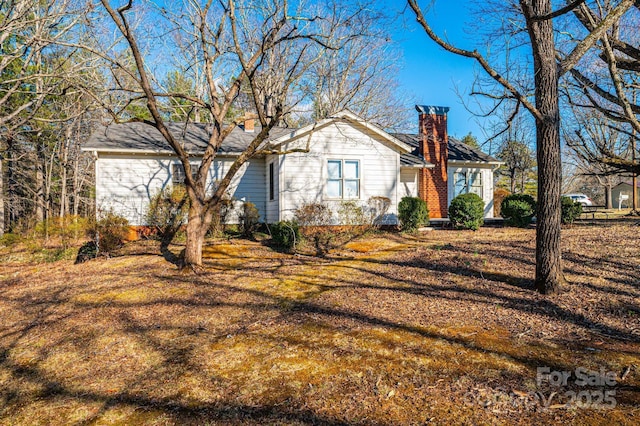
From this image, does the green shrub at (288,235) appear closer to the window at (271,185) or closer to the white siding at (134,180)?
the window at (271,185)

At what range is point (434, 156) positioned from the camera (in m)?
17.3

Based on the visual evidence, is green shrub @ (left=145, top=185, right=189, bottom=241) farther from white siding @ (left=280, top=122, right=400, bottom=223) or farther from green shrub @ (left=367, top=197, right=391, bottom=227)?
green shrub @ (left=367, top=197, right=391, bottom=227)

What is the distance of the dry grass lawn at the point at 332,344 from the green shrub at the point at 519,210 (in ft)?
18.8

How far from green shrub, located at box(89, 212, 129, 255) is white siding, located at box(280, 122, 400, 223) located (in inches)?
190

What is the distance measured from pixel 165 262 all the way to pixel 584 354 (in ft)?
28.3

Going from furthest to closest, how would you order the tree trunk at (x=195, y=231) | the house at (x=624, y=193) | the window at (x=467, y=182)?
the house at (x=624, y=193), the window at (x=467, y=182), the tree trunk at (x=195, y=231)

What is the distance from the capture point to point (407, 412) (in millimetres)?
2793

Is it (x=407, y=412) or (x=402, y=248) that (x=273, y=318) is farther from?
(x=402, y=248)

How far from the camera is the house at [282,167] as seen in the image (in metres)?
12.6

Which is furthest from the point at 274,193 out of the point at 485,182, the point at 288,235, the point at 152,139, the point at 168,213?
the point at 485,182

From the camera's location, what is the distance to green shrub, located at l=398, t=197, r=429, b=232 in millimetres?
12547

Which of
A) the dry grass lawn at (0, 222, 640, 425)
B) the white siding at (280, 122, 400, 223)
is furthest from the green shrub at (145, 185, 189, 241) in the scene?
the dry grass lawn at (0, 222, 640, 425)

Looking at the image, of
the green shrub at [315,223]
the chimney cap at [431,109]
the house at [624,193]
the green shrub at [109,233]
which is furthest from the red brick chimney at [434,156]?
the house at [624,193]

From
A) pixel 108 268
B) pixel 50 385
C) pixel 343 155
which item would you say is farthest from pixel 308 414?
pixel 343 155
